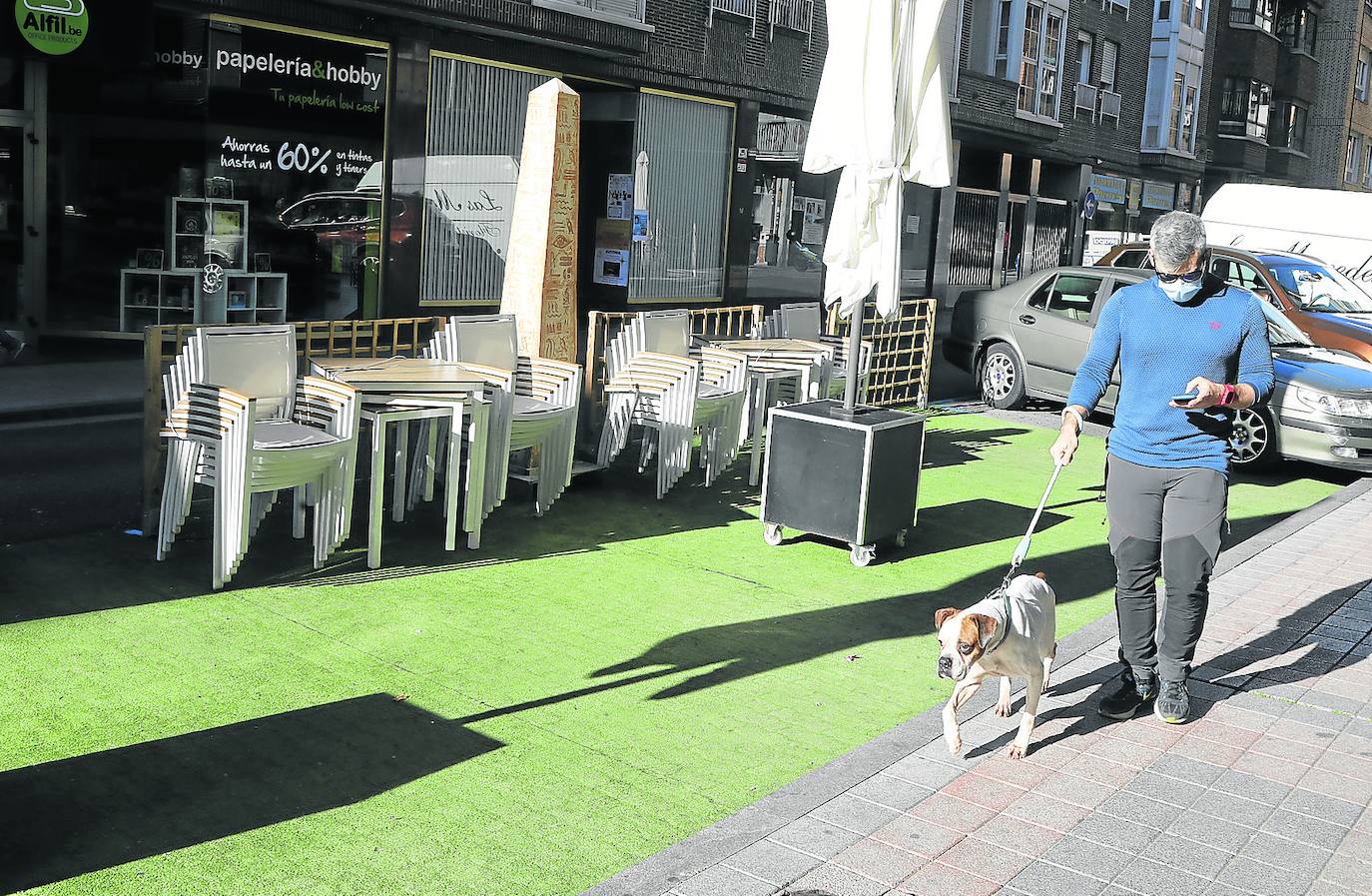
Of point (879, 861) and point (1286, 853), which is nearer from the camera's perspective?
point (879, 861)

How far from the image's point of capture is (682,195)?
67.2 ft

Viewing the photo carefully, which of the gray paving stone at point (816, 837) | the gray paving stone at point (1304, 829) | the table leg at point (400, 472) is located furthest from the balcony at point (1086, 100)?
the gray paving stone at point (816, 837)

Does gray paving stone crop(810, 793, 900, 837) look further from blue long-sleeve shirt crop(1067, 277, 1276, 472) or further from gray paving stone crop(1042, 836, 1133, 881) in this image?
blue long-sleeve shirt crop(1067, 277, 1276, 472)

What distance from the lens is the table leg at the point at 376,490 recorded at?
23.0 feet

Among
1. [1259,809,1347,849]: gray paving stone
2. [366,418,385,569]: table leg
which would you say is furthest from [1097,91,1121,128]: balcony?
[1259,809,1347,849]: gray paving stone

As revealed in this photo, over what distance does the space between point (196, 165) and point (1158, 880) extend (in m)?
13.5

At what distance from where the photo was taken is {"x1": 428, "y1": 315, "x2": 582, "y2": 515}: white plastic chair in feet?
25.8

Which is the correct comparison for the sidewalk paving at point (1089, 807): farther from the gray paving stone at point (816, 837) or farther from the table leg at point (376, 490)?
the table leg at point (376, 490)

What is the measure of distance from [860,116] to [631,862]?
5.36 metres

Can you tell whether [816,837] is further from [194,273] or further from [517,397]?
[194,273]

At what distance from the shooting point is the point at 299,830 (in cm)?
420

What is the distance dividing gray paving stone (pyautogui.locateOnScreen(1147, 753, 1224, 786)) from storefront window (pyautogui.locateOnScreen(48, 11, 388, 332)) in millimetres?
12226

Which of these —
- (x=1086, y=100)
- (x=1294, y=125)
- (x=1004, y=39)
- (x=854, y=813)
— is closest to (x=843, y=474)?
(x=854, y=813)

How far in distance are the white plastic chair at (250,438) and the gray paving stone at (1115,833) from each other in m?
4.04
